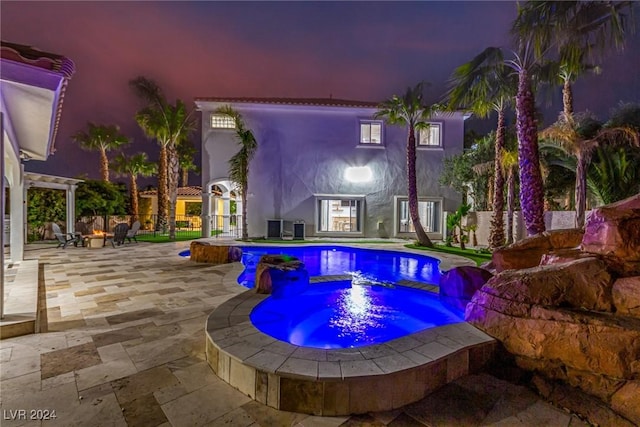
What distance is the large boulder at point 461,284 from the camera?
5293mm


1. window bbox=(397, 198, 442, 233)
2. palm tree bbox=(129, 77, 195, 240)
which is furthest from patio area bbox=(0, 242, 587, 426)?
window bbox=(397, 198, 442, 233)

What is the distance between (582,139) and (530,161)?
4.36m

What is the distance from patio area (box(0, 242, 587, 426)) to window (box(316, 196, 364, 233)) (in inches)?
482

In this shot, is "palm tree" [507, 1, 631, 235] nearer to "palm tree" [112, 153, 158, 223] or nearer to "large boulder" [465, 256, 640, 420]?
"large boulder" [465, 256, 640, 420]

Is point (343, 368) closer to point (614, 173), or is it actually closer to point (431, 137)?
point (614, 173)

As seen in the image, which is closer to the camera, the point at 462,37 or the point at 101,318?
the point at 101,318

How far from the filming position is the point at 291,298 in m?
5.48

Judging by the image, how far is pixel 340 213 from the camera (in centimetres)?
1841

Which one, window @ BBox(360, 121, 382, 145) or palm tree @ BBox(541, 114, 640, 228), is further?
window @ BBox(360, 121, 382, 145)

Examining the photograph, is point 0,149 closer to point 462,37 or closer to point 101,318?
point 101,318

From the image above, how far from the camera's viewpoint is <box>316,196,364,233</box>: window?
16.4m

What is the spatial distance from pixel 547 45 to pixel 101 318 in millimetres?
11307

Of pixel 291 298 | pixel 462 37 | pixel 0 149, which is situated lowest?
pixel 291 298

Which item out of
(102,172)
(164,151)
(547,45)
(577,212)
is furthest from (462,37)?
(102,172)
